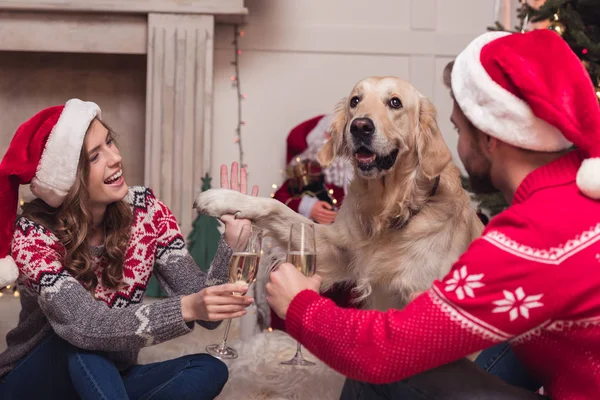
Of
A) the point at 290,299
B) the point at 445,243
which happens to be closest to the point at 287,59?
the point at 445,243

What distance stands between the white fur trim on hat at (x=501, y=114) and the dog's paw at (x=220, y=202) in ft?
2.77

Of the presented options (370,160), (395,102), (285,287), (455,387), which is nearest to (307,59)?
(395,102)

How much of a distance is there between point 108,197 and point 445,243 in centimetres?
90

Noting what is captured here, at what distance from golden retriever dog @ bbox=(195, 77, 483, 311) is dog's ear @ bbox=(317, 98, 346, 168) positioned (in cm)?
8

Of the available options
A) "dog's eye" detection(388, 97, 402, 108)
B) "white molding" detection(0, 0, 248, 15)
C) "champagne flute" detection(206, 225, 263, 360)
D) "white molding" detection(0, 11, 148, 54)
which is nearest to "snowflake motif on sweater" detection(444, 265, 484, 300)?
"champagne flute" detection(206, 225, 263, 360)

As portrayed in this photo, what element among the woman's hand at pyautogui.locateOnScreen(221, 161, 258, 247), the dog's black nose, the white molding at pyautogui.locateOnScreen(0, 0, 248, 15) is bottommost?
the woman's hand at pyautogui.locateOnScreen(221, 161, 258, 247)

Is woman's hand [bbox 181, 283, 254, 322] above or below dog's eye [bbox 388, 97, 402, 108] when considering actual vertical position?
below

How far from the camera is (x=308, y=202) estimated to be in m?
3.15

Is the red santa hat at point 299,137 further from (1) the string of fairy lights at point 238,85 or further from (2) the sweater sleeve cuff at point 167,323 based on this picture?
(2) the sweater sleeve cuff at point 167,323

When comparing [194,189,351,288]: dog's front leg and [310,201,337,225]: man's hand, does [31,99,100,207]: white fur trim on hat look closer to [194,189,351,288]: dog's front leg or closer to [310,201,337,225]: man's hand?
[194,189,351,288]: dog's front leg

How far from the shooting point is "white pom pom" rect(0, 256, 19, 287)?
59.1 inches

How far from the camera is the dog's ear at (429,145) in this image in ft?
6.36

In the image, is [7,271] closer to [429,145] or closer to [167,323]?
[167,323]

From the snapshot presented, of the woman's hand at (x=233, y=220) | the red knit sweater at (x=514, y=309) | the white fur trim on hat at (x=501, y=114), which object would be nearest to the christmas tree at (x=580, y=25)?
the woman's hand at (x=233, y=220)
